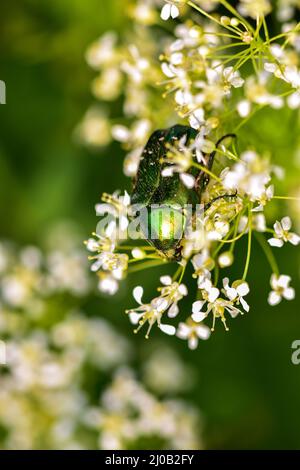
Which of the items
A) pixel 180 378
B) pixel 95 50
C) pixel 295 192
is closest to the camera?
pixel 295 192

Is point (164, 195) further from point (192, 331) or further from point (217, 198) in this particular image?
point (192, 331)

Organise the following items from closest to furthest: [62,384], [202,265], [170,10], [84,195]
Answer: [202,265]
[170,10]
[62,384]
[84,195]

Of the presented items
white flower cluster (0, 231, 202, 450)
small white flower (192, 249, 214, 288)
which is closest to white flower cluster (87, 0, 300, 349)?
small white flower (192, 249, 214, 288)

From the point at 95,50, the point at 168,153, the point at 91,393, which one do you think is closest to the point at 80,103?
the point at 95,50

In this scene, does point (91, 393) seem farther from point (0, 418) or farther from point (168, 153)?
point (168, 153)

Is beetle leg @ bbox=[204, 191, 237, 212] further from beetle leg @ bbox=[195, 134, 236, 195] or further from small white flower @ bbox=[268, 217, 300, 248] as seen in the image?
small white flower @ bbox=[268, 217, 300, 248]

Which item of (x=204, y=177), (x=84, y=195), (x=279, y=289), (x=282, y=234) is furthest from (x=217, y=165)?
(x=84, y=195)
